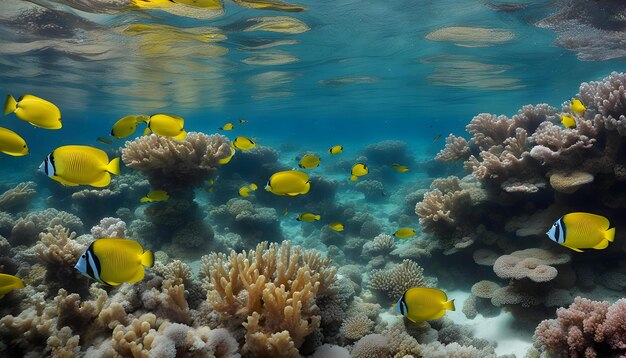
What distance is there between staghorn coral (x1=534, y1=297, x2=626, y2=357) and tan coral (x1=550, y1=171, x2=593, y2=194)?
2.63 metres

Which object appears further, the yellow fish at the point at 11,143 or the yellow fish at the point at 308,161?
the yellow fish at the point at 308,161

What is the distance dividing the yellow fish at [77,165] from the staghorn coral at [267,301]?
1646mm

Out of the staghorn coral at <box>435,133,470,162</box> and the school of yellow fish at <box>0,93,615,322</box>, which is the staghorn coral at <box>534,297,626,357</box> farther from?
the staghorn coral at <box>435,133,470,162</box>

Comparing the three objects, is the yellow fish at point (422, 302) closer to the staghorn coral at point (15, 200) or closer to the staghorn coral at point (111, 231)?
the staghorn coral at point (111, 231)

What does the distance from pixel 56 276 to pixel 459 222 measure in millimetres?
7353

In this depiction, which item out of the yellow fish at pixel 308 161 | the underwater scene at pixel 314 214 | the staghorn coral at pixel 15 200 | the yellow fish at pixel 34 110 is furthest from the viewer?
the staghorn coral at pixel 15 200

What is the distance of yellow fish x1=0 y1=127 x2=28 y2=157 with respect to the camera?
3.73m

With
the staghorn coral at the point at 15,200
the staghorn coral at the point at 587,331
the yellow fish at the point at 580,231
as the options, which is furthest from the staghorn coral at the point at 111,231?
the staghorn coral at the point at 15,200

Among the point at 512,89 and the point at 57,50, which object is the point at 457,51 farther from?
the point at 57,50

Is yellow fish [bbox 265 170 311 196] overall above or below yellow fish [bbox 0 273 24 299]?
above

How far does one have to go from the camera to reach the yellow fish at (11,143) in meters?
3.73

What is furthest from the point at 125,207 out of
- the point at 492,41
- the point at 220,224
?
the point at 492,41

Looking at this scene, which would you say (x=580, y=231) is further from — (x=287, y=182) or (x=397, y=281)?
(x=397, y=281)

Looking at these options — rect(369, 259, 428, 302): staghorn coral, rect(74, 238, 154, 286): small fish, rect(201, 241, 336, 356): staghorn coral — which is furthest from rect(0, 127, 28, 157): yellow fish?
rect(369, 259, 428, 302): staghorn coral
